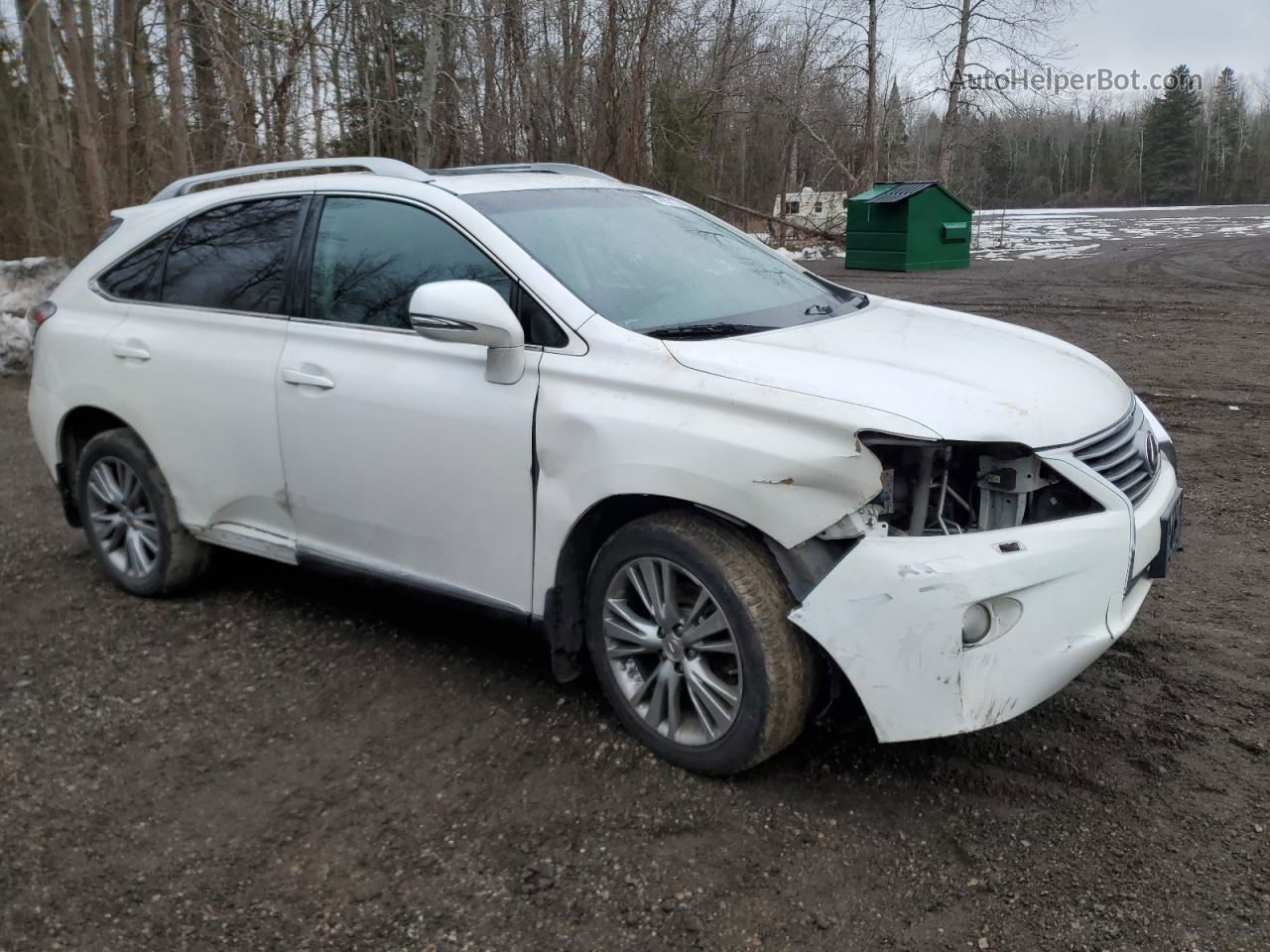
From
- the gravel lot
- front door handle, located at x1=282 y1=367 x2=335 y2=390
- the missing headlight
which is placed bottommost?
the gravel lot

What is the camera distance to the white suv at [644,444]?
2.80 m

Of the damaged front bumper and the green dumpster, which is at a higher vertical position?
the green dumpster

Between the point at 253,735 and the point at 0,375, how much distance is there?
9.62 m

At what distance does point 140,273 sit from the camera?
4668mm

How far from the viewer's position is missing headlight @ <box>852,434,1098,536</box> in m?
2.89

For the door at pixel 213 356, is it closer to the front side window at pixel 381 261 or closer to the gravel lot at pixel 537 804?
the front side window at pixel 381 261

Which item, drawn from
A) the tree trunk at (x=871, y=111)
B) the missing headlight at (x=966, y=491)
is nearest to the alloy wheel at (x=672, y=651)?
the missing headlight at (x=966, y=491)

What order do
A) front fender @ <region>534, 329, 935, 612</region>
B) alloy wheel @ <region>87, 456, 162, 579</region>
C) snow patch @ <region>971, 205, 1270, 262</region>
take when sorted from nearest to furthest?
front fender @ <region>534, 329, 935, 612</region> < alloy wheel @ <region>87, 456, 162, 579</region> < snow patch @ <region>971, 205, 1270, 262</region>

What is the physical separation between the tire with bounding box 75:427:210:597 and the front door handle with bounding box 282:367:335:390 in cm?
102

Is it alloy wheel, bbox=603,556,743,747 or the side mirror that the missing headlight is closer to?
alloy wheel, bbox=603,556,743,747

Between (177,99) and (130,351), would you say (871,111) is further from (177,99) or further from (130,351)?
(130,351)

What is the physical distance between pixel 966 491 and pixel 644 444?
2.93ft

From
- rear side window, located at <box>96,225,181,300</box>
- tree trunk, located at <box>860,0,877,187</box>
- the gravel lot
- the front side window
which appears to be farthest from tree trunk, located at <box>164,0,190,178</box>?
tree trunk, located at <box>860,0,877,187</box>

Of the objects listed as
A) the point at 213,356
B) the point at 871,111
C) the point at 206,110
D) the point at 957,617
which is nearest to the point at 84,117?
the point at 206,110
